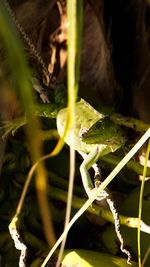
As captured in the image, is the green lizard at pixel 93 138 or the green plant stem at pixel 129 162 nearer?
the green lizard at pixel 93 138

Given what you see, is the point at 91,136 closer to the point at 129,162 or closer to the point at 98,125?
the point at 98,125

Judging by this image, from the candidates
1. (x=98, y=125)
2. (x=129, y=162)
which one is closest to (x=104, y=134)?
(x=98, y=125)

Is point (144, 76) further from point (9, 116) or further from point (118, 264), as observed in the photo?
point (118, 264)

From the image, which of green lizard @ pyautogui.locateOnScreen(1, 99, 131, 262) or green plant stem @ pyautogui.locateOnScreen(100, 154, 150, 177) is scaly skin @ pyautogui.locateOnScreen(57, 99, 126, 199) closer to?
green lizard @ pyautogui.locateOnScreen(1, 99, 131, 262)

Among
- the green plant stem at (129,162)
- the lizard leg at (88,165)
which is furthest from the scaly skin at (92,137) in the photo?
the green plant stem at (129,162)

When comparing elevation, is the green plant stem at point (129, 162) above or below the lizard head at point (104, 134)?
below

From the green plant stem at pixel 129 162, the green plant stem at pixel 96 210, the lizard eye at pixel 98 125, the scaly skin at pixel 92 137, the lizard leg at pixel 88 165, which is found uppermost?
the lizard eye at pixel 98 125

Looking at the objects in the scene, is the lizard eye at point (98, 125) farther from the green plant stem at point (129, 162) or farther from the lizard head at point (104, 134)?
the green plant stem at point (129, 162)

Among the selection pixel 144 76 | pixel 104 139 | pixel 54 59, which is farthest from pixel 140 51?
pixel 104 139

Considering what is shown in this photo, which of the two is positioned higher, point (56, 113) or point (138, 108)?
point (56, 113)

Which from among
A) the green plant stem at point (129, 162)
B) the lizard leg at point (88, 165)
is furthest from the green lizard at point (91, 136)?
the green plant stem at point (129, 162)

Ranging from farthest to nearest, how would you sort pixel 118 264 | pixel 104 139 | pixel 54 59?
pixel 54 59 < pixel 118 264 < pixel 104 139
